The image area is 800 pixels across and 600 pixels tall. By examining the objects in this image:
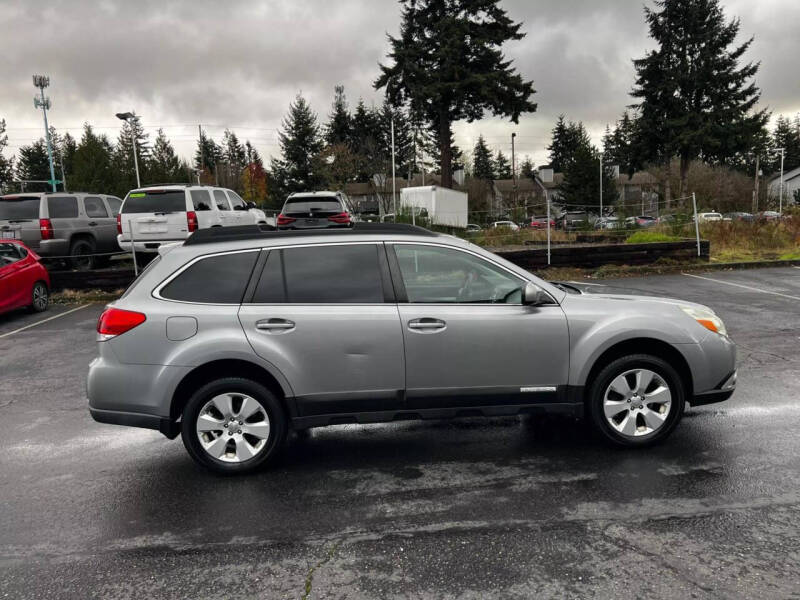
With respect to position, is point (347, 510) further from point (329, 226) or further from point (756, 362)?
point (756, 362)

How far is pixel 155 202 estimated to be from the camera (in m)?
14.6

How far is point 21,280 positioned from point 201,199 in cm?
445

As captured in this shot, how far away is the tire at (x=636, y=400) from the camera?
14.7 ft

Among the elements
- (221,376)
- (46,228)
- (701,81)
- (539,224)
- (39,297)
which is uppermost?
(701,81)

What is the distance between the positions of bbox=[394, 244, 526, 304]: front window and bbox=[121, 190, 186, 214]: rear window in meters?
11.5

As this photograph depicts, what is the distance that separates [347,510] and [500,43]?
33473 millimetres

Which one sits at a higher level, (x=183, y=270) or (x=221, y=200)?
(x=221, y=200)

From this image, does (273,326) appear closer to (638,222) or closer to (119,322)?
(119,322)

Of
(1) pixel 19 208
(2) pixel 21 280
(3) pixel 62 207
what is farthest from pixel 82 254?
(2) pixel 21 280

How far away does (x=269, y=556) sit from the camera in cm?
330

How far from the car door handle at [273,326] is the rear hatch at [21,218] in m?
13.0

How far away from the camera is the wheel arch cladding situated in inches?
168

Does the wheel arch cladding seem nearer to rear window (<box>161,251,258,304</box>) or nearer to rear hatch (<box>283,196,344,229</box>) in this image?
rear window (<box>161,251,258,304</box>)

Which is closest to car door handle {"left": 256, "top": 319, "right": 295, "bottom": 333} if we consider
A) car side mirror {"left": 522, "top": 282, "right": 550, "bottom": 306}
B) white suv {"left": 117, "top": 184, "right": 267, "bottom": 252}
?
car side mirror {"left": 522, "top": 282, "right": 550, "bottom": 306}
